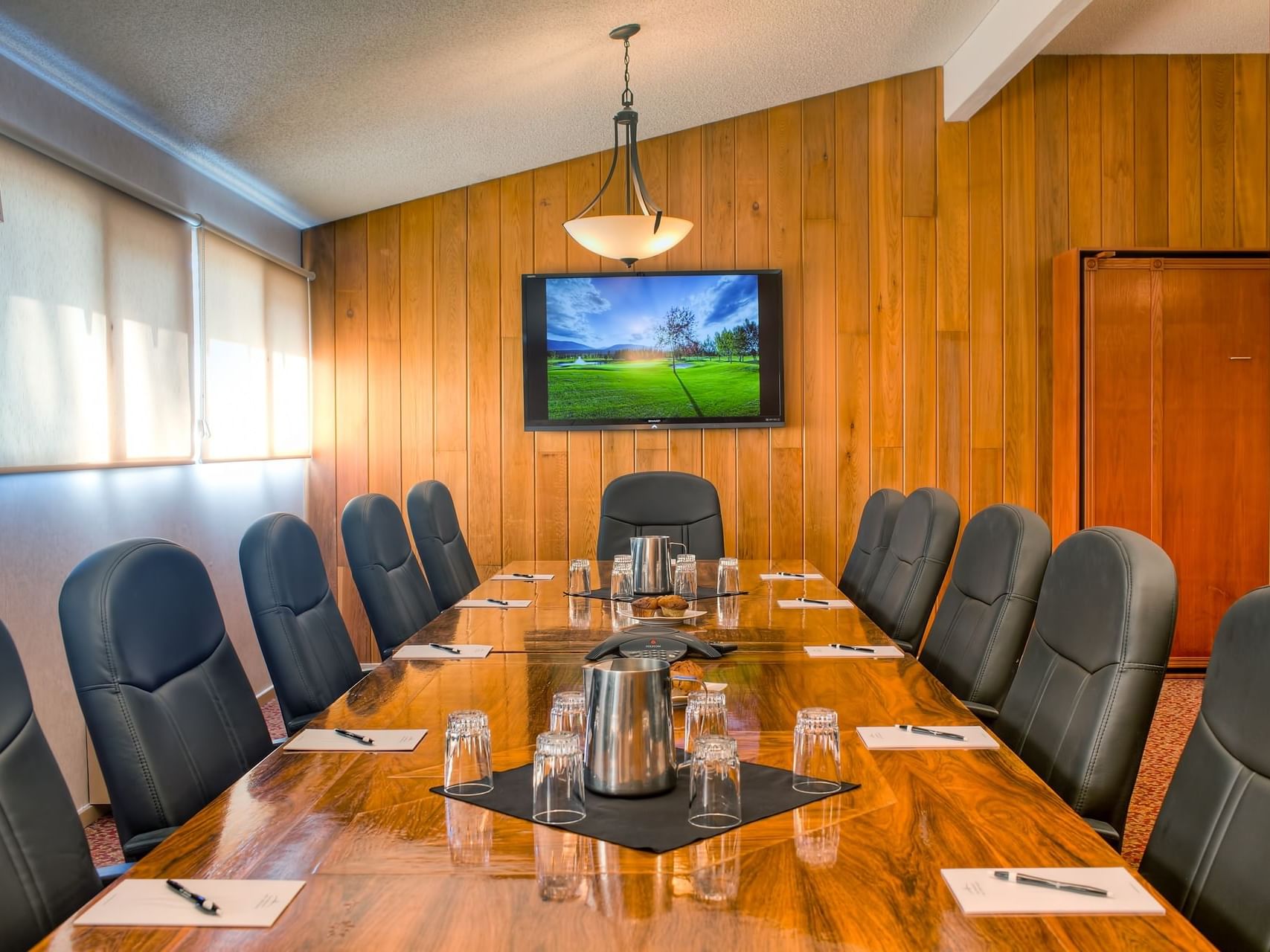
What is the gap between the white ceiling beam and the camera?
4.15 m

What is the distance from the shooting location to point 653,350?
5.45 m

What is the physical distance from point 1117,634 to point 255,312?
4.23 meters

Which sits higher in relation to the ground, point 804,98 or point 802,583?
point 804,98

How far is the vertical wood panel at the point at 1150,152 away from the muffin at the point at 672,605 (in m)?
3.78

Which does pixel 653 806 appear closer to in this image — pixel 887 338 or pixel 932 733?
pixel 932 733

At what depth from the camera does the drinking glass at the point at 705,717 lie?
1599 millimetres

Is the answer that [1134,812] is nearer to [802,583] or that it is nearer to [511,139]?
[802,583]

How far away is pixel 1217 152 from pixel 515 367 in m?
3.81

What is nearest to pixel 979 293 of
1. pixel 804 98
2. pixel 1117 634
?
pixel 804 98

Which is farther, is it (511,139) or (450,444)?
(450,444)

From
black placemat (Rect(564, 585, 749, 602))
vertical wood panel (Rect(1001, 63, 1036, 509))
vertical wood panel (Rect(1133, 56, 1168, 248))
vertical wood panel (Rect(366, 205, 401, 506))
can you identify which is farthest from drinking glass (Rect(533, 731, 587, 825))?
vertical wood panel (Rect(1133, 56, 1168, 248))

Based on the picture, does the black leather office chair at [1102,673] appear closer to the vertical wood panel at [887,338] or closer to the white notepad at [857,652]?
the white notepad at [857,652]

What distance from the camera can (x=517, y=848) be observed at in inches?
52.3

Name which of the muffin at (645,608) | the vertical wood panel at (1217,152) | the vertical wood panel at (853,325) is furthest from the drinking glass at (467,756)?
the vertical wood panel at (1217,152)
